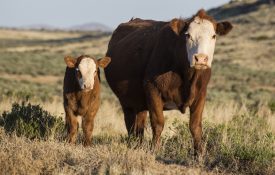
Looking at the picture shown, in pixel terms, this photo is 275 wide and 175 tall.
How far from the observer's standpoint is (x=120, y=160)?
7137 mm

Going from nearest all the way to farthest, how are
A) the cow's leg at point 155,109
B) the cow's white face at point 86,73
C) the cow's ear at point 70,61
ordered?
the cow's leg at point 155,109 → the cow's white face at point 86,73 → the cow's ear at point 70,61

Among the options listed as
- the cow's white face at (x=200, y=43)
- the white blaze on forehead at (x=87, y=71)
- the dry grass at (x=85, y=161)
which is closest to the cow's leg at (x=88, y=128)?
the white blaze on forehead at (x=87, y=71)

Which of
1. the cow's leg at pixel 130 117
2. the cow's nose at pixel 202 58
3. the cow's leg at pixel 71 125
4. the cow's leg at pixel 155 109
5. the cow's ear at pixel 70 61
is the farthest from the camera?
the cow's leg at pixel 130 117

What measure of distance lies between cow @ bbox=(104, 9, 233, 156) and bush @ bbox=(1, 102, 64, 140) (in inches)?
50.8

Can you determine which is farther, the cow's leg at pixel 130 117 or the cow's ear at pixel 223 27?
the cow's leg at pixel 130 117

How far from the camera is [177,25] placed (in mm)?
8516

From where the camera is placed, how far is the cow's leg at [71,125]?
9.84 m

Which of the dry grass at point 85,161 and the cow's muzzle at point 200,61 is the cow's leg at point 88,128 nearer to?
the dry grass at point 85,161

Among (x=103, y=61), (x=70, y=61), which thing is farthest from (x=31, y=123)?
(x=103, y=61)

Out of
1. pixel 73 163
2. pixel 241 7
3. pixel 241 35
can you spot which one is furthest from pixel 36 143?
pixel 241 7

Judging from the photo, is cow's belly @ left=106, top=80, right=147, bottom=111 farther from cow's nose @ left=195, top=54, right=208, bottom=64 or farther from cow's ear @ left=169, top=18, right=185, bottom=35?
cow's nose @ left=195, top=54, right=208, bottom=64

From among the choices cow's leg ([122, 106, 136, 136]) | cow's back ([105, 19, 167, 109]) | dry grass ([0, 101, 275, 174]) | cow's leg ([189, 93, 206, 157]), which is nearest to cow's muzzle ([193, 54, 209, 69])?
cow's leg ([189, 93, 206, 157])

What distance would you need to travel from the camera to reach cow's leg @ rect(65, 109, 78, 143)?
32.3 ft

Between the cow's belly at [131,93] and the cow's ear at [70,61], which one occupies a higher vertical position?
the cow's ear at [70,61]
